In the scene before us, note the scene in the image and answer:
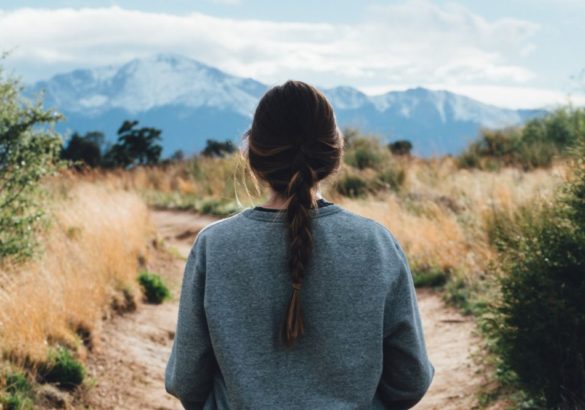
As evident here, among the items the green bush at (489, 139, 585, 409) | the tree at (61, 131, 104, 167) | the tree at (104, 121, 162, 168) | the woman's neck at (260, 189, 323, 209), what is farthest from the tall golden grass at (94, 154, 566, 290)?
the tree at (61, 131, 104, 167)

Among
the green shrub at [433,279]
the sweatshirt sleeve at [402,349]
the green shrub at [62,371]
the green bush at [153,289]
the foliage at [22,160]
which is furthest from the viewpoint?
the green shrub at [433,279]

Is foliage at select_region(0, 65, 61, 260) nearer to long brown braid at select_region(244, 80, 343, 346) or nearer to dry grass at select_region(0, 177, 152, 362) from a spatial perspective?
dry grass at select_region(0, 177, 152, 362)

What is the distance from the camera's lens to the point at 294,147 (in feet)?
6.99

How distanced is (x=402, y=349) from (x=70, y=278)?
472 centimetres

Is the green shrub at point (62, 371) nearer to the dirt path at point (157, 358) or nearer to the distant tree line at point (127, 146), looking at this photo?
the dirt path at point (157, 358)

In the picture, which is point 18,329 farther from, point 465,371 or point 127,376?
point 465,371

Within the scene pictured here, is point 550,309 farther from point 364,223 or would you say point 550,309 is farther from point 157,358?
point 157,358

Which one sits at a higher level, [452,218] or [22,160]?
[22,160]

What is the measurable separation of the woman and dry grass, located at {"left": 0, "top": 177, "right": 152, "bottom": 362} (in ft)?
11.0

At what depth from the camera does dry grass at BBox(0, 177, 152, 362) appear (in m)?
5.15

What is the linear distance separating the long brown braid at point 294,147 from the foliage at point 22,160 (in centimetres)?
545

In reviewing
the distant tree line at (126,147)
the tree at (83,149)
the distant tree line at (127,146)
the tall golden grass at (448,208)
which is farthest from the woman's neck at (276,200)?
the distant tree line at (126,147)

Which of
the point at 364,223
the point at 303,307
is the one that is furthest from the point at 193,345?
the point at 364,223

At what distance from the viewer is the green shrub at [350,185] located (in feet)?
51.1
